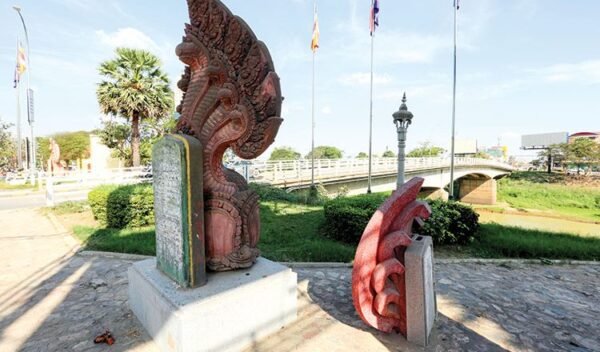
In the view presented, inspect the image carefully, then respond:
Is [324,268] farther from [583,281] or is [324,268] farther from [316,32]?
[316,32]

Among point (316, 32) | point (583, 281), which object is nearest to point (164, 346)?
point (583, 281)

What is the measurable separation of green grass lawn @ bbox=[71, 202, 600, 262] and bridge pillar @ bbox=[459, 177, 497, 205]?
31.2m

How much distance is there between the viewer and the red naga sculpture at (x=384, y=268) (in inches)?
124

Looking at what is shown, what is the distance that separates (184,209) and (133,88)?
20.0 metres

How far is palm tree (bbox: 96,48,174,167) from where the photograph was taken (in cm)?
1909

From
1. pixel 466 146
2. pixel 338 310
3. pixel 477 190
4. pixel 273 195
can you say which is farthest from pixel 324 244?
pixel 466 146

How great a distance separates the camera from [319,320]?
3.69 metres

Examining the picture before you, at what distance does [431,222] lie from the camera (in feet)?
22.2

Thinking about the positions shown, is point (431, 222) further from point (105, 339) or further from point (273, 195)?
point (273, 195)

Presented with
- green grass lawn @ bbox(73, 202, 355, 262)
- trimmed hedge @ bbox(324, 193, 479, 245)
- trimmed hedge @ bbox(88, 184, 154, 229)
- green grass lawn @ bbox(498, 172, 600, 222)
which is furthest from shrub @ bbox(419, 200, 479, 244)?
green grass lawn @ bbox(498, 172, 600, 222)

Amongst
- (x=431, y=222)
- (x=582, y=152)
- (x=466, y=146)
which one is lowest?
(x=431, y=222)

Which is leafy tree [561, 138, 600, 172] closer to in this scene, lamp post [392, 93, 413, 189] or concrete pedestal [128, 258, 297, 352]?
lamp post [392, 93, 413, 189]

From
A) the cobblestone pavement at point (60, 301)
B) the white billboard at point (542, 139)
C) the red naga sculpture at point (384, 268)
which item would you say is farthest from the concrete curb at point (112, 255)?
the white billboard at point (542, 139)

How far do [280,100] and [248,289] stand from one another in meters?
2.17
